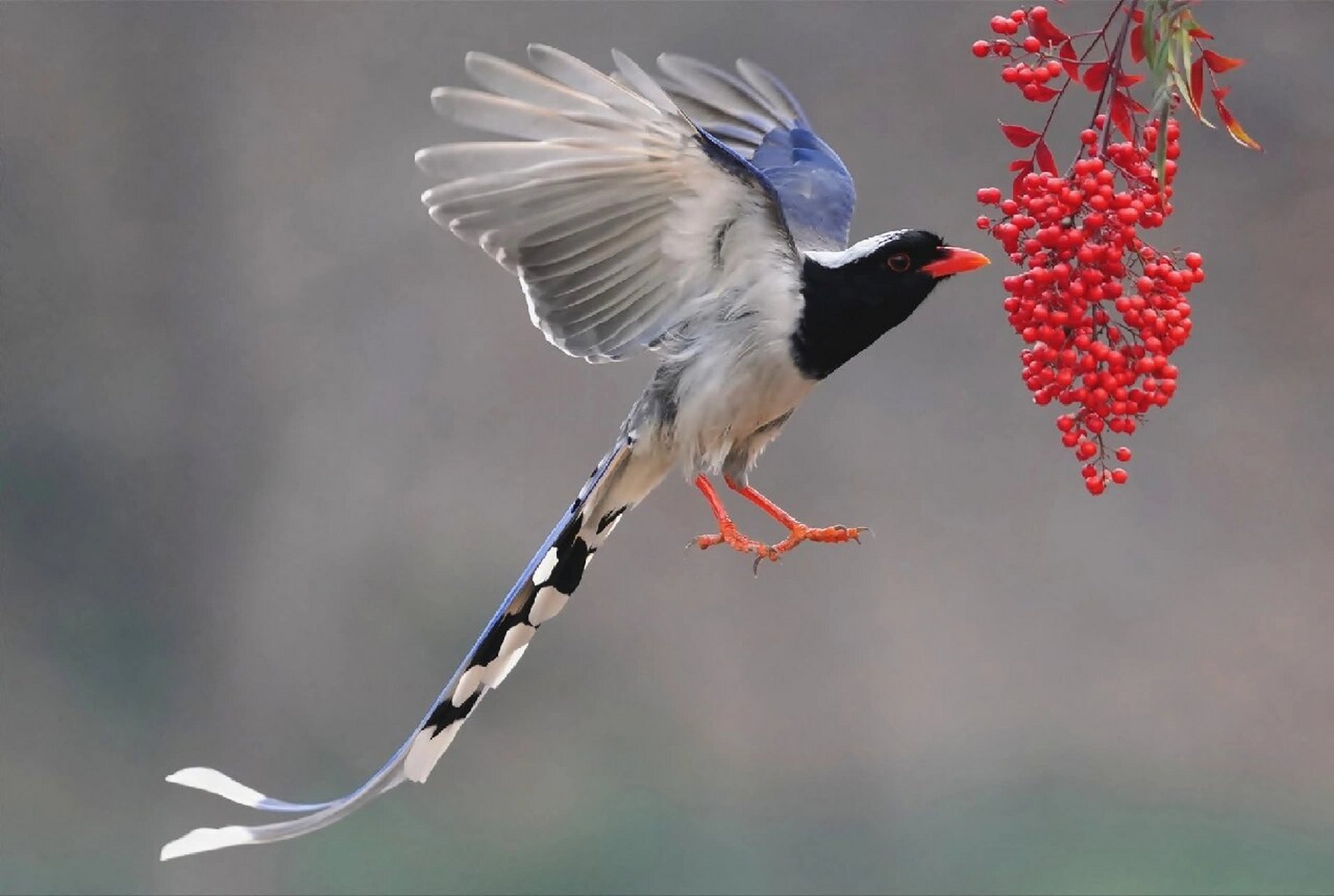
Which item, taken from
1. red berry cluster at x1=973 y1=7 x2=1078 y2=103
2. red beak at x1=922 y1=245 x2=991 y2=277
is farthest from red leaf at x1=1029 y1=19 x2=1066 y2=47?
red beak at x1=922 y1=245 x2=991 y2=277

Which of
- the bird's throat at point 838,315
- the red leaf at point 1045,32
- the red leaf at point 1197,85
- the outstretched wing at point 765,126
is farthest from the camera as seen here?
the outstretched wing at point 765,126

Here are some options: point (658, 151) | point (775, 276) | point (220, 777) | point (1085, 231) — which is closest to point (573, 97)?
point (658, 151)

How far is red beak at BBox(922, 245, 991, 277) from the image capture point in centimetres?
101

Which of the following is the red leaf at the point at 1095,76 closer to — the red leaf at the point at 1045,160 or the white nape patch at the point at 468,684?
the red leaf at the point at 1045,160

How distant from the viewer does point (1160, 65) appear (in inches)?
32.9

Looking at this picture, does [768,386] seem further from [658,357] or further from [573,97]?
[573,97]

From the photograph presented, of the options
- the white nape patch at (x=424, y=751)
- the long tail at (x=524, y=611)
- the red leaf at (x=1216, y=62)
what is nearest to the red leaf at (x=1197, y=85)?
the red leaf at (x=1216, y=62)

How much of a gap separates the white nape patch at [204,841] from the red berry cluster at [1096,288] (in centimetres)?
62

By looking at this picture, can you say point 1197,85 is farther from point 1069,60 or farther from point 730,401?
point 730,401

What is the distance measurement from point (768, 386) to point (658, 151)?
204 millimetres

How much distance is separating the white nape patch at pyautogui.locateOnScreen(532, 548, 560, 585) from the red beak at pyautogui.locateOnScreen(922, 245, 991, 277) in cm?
38

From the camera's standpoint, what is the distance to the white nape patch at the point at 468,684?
3.95 feet

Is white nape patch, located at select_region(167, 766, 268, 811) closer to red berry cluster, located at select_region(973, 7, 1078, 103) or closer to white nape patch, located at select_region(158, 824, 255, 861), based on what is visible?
white nape patch, located at select_region(158, 824, 255, 861)

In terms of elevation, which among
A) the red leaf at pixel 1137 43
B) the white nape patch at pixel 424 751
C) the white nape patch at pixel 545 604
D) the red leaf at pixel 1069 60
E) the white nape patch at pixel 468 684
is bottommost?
the white nape patch at pixel 424 751
